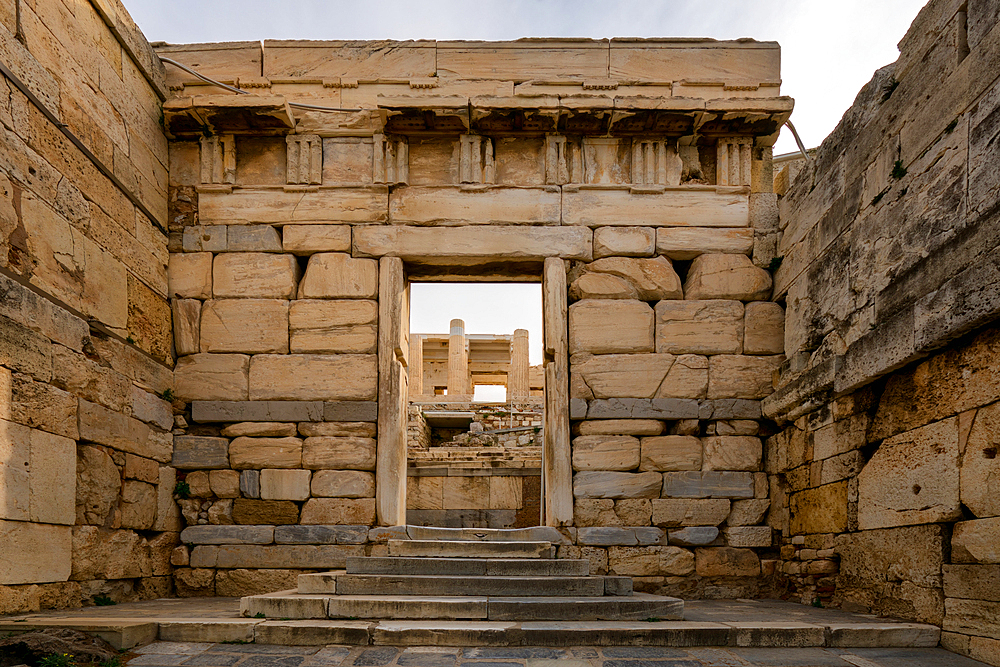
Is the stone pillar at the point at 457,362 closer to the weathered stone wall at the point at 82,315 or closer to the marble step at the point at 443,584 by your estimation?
the weathered stone wall at the point at 82,315

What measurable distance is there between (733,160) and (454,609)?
18.1 feet

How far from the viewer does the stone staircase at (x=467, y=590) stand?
206 inches

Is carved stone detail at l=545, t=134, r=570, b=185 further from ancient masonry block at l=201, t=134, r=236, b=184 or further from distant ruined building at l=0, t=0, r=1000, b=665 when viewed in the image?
ancient masonry block at l=201, t=134, r=236, b=184

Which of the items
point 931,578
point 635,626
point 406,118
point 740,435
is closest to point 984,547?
point 931,578

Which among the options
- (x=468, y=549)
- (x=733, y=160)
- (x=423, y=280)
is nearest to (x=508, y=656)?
(x=468, y=549)

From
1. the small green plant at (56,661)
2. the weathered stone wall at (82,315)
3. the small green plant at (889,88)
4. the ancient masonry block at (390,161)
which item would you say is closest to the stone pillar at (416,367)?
the ancient masonry block at (390,161)

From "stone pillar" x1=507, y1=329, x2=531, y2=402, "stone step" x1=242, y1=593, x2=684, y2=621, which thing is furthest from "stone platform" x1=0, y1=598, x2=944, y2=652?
"stone pillar" x1=507, y1=329, x2=531, y2=402

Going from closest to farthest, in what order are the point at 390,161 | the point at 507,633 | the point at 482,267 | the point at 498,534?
1. the point at 507,633
2. the point at 498,534
3. the point at 390,161
4. the point at 482,267

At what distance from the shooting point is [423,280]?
8430mm

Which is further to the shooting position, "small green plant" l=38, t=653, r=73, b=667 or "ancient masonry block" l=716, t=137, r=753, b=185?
"ancient masonry block" l=716, t=137, r=753, b=185

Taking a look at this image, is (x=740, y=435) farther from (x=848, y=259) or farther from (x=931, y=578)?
(x=931, y=578)

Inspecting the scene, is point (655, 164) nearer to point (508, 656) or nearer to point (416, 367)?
point (508, 656)

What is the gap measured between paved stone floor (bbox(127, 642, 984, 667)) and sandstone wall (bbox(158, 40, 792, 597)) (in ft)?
8.43

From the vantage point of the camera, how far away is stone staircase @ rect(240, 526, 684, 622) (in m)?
5.23
